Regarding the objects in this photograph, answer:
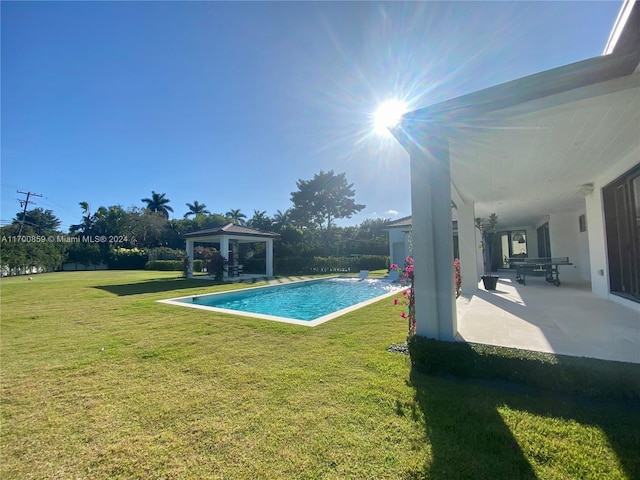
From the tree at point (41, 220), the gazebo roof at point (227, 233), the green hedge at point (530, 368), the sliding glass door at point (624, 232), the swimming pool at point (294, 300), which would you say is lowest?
the swimming pool at point (294, 300)

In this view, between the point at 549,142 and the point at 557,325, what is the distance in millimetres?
3359

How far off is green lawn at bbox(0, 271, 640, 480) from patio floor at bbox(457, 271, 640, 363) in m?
1.11

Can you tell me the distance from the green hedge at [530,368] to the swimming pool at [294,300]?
354 cm

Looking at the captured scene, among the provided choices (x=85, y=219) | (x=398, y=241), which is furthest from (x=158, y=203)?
(x=398, y=241)

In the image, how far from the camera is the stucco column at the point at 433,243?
3.96 m

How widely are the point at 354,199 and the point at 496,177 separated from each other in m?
27.5

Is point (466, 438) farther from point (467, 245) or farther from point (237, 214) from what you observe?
point (237, 214)

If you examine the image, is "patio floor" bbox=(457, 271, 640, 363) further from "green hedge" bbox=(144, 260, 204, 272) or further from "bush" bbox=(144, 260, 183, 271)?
"bush" bbox=(144, 260, 183, 271)

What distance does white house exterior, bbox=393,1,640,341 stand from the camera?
124 inches

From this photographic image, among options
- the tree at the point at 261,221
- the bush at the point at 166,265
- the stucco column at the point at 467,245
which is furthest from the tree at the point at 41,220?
the stucco column at the point at 467,245

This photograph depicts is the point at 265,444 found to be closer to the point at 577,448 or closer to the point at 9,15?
the point at 577,448

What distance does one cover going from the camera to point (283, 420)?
8.97 ft

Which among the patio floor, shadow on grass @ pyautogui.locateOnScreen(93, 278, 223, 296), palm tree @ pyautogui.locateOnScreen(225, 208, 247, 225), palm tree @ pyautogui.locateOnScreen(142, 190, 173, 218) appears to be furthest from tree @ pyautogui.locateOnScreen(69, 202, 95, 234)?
the patio floor

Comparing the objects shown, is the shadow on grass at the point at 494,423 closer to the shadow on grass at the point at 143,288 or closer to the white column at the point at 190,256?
the shadow on grass at the point at 143,288
